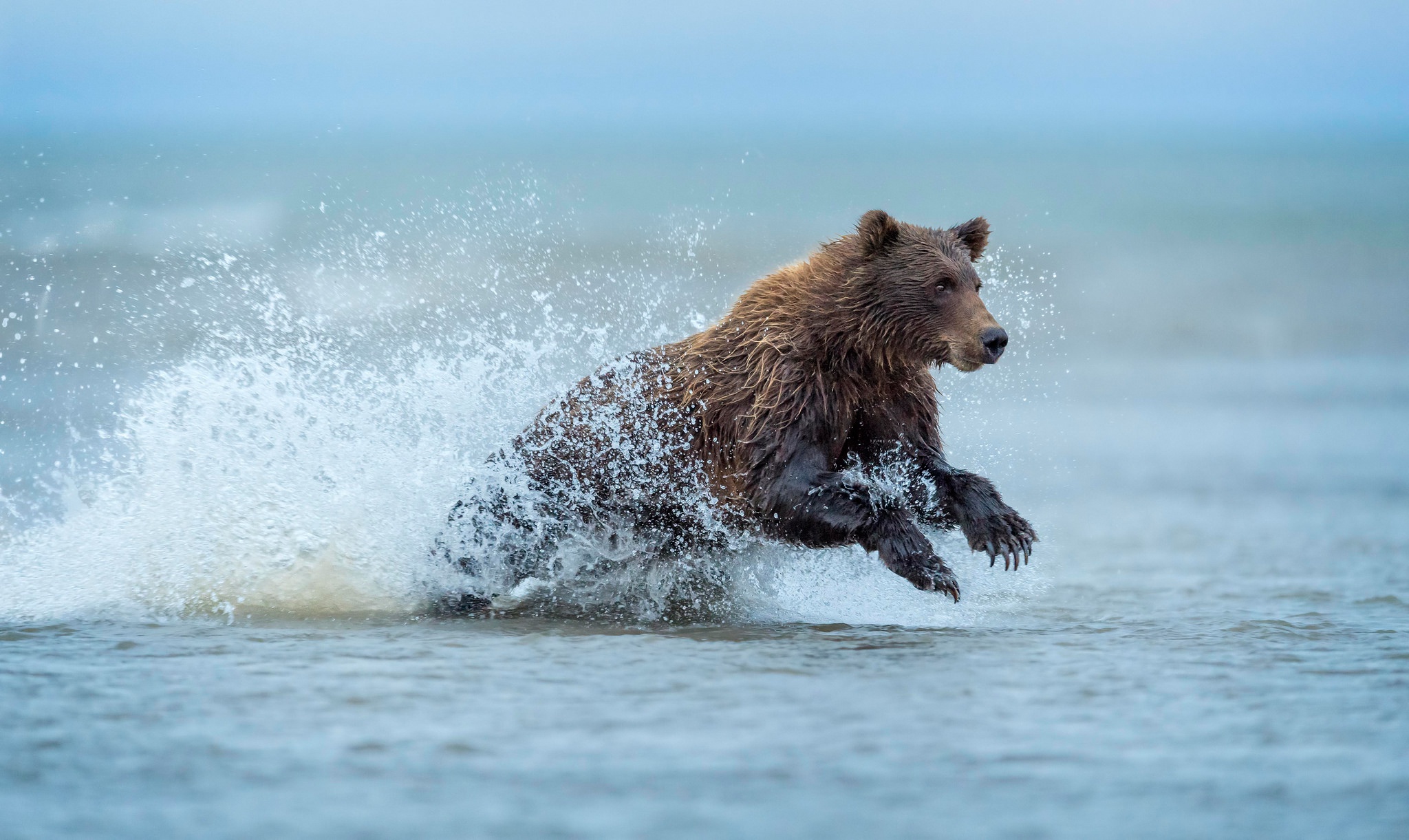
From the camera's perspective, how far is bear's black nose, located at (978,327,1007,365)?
702 cm

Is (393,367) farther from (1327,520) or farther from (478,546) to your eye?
(1327,520)

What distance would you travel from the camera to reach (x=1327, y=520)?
12406 millimetres

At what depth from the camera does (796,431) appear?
723cm

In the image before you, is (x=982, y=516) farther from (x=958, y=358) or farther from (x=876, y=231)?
(x=876, y=231)

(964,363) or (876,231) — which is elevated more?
(876,231)

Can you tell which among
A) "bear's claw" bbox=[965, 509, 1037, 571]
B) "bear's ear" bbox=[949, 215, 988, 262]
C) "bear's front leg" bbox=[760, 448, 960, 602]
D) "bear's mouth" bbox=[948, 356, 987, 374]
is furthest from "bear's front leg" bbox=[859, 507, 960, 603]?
"bear's ear" bbox=[949, 215, 988, 262]

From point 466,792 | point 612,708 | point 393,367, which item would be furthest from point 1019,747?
point 393,367

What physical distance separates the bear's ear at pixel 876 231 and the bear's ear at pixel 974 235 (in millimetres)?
399

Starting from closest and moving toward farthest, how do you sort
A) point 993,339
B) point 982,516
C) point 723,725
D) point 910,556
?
point 723,725, point 910,556, point 993,339, point 982,516

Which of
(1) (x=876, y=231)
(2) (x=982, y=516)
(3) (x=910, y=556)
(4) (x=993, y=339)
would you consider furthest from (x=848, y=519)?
(1) (x=876, y=231)

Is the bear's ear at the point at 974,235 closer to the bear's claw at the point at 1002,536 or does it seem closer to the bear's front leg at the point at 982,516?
the bear's front leg at the point at 982,516

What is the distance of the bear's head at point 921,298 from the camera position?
7.12 metres

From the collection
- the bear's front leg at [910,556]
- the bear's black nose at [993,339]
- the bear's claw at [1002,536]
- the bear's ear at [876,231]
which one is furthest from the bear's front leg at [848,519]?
the bear's ear at [876,231]

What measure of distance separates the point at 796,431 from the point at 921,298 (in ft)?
2.90
